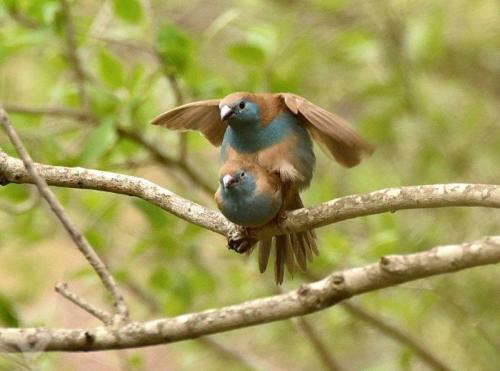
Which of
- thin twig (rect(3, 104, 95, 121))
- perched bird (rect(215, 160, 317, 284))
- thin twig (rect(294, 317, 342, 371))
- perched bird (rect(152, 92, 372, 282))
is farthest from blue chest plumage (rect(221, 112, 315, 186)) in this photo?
thin twig (rect(294, 317, 342, 371))

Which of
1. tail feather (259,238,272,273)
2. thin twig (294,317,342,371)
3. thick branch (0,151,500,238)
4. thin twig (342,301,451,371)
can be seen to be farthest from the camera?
thin twig (294,317,342,371)

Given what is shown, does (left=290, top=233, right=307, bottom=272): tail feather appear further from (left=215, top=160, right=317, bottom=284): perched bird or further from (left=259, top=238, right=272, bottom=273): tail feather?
(left=215, top=160, right=317, bottom=284): perched bird

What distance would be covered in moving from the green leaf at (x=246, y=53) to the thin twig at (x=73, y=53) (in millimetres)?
578

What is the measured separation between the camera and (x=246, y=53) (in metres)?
3.64

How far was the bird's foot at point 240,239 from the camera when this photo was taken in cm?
246

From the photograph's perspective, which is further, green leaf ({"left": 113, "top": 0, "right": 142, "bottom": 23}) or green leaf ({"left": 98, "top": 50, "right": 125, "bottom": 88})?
green leaf ({"left": 98, "top": 50, "right": 125, "bottom": 88})

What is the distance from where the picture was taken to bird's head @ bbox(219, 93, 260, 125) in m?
2.71

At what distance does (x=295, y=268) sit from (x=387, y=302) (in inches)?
46.5

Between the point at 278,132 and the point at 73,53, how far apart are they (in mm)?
1239

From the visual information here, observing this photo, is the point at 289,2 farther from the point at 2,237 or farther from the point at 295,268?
the point at 295,268

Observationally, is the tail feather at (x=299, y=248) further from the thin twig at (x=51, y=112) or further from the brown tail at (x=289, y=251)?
the thin twig at (x=51, y=112)

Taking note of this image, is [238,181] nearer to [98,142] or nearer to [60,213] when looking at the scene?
[60,213]

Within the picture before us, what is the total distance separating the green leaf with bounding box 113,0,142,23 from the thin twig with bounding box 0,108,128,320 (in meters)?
1.19

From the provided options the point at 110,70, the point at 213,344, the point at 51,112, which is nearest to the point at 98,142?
the point at 110,70
